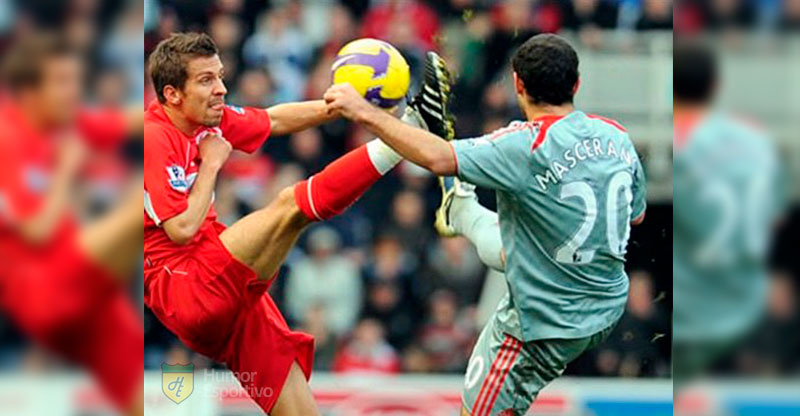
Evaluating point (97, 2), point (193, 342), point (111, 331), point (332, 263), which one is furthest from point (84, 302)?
point (332, 263)

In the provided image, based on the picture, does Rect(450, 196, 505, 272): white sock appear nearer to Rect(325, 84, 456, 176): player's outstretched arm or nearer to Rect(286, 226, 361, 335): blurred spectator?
Rect(325, 84, 456, 176): player's outstretched arm

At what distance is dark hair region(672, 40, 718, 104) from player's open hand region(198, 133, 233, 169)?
3532 millimetres

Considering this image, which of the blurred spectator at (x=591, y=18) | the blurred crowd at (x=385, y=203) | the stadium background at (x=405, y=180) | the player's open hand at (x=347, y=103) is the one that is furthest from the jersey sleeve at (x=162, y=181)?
the blurred spectator at (x=591, y=18)

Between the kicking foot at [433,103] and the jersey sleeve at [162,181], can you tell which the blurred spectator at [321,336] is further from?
the jersey sleeve at [162,181]

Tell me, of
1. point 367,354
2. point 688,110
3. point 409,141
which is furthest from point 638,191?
point 367,354

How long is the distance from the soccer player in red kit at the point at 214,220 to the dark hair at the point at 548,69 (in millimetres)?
689

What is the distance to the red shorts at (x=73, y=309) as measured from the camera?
1.84 meters

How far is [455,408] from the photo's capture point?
9.31 metres

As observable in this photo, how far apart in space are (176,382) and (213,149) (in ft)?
10.8

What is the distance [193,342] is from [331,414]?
12.0 feet

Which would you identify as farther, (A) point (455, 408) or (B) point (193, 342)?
(A) point (455, 408)

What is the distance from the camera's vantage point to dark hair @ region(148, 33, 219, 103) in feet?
18.6

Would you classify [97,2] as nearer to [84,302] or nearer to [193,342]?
[84,302]

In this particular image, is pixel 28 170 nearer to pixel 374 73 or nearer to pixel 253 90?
pixel 374 73
